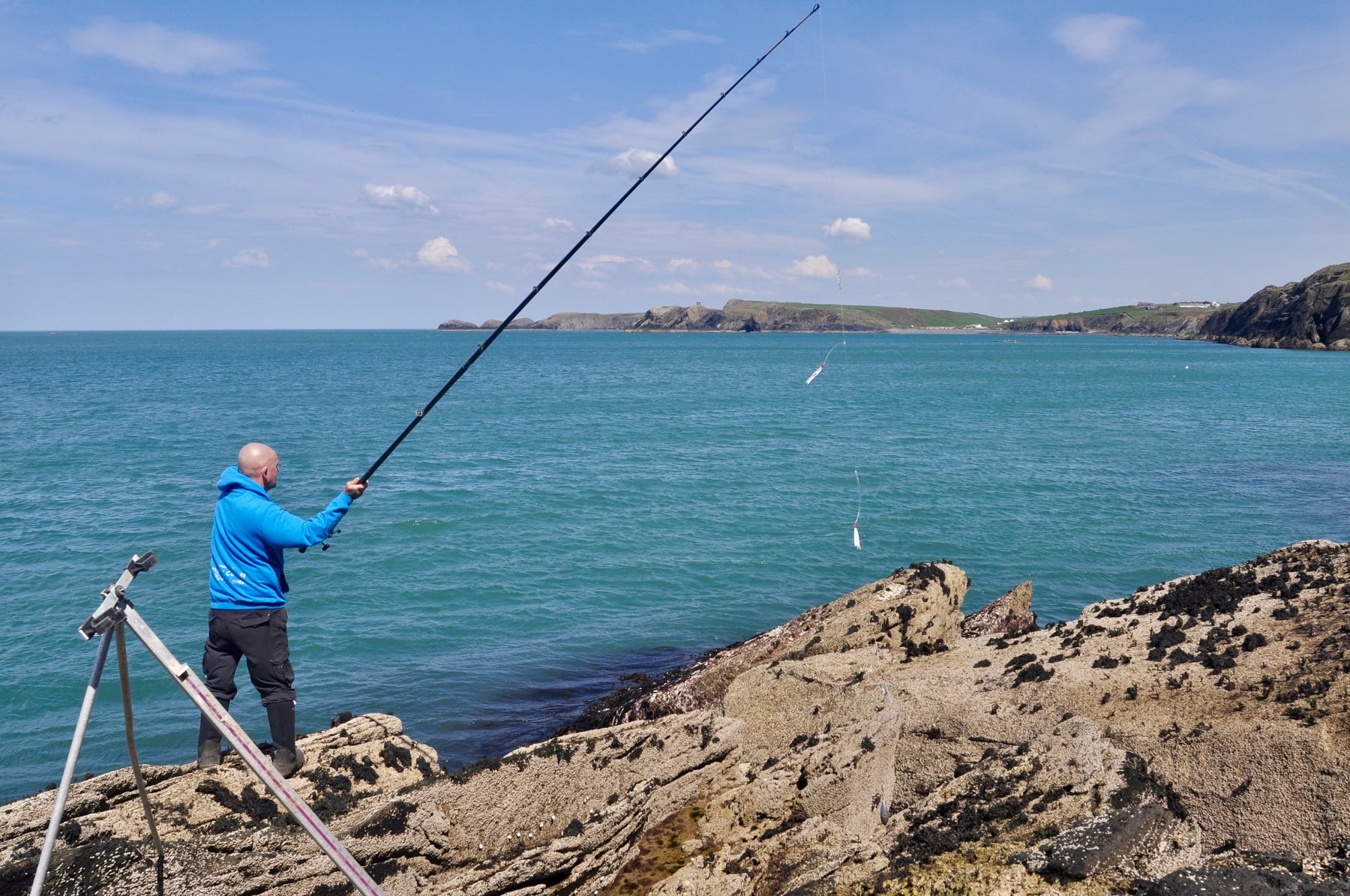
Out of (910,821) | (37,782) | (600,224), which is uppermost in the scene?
(600,224)

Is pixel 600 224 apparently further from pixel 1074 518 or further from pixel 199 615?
pixel 1074 518

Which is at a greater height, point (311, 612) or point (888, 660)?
point (888, 660)

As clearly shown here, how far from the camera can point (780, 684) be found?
31.6ft

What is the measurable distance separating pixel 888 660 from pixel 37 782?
11.8m

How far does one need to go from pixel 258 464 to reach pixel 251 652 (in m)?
1.50

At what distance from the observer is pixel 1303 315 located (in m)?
147

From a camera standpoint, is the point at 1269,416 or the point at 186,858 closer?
the point at 186,858

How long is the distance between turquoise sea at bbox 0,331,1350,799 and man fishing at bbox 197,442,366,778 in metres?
6.15

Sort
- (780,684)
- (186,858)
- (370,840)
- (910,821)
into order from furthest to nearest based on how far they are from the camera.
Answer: (780,684) < (910,821) < (370,840) < (186,858)

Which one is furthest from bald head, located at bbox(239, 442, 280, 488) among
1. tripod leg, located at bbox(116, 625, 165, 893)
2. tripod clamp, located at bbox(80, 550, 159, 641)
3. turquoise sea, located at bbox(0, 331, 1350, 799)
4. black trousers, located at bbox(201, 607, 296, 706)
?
turquoise sea, located at bbox(0, 331, 1350, 799)

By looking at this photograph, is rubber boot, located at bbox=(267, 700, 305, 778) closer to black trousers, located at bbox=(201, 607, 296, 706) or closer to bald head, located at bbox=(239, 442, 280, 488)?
black trousers, located at bbox=(201, 607, 296, 706)

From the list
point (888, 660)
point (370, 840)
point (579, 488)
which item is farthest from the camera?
point (579, 488)

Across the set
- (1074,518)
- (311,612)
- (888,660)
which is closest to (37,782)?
(311,612)

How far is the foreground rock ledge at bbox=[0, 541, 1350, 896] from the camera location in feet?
18.6
